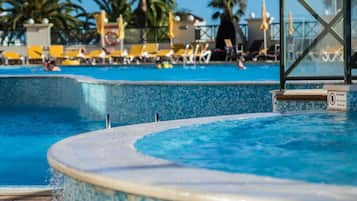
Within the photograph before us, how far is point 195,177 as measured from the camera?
238 centimetres

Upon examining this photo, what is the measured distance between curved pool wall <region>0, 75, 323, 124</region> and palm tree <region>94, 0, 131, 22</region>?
20412 mm

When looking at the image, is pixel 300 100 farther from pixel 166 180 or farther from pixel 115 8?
pixel 115 8

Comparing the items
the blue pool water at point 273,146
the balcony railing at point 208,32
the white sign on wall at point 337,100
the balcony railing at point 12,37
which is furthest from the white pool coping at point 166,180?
the balcony railing at point 12,37

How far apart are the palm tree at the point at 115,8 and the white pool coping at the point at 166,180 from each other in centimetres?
2981

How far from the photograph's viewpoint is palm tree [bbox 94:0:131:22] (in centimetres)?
3250

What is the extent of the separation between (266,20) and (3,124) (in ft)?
47.6

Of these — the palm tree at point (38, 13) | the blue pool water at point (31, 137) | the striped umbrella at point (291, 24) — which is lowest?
the blue pool water at point (31, 137)

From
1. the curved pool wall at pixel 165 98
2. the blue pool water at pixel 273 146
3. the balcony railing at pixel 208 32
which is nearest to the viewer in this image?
the blue pool water at pixel 273 146

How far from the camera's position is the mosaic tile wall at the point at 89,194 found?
236 centimetres

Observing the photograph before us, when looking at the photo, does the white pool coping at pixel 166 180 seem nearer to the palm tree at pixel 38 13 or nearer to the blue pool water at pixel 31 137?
the blue pool water at pixel 31 137

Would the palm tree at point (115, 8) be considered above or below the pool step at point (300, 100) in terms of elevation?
above

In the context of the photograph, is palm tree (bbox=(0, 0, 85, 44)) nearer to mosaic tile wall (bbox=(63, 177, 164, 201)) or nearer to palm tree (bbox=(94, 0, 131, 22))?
palm tree (bbox=(94, 0, 131, 22))

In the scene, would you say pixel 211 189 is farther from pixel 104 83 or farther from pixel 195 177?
pixel 104 83

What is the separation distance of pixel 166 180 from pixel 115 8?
3089 centimetres
